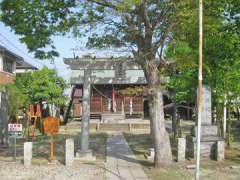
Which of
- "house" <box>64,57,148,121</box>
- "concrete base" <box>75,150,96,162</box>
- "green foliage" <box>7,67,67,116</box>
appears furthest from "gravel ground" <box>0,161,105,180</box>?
"green foliage" <box>7,67,67,116</box>

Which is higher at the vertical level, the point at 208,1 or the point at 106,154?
A: the point at 208,1

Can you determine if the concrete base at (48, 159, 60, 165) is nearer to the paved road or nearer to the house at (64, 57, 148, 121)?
the paved road

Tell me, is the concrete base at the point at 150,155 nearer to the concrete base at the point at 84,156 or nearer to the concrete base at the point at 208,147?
Answer: the concrete base at the point at 208,147

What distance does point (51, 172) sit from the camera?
40.9 feet

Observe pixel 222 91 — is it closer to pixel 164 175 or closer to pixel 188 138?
pixel 188 138

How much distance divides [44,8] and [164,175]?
645cm

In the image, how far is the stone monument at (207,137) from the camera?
15.3 meters

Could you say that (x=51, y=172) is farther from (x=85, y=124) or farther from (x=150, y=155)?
(x=150, y=155)

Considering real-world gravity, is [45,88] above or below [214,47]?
below

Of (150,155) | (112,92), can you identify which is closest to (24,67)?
(112,92)

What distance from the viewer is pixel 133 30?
12.8 metres

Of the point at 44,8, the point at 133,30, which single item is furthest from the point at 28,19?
the point at 133,30

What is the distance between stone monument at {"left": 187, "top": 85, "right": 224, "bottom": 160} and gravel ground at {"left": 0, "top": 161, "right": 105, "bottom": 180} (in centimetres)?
401

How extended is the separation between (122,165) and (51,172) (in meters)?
2.45
